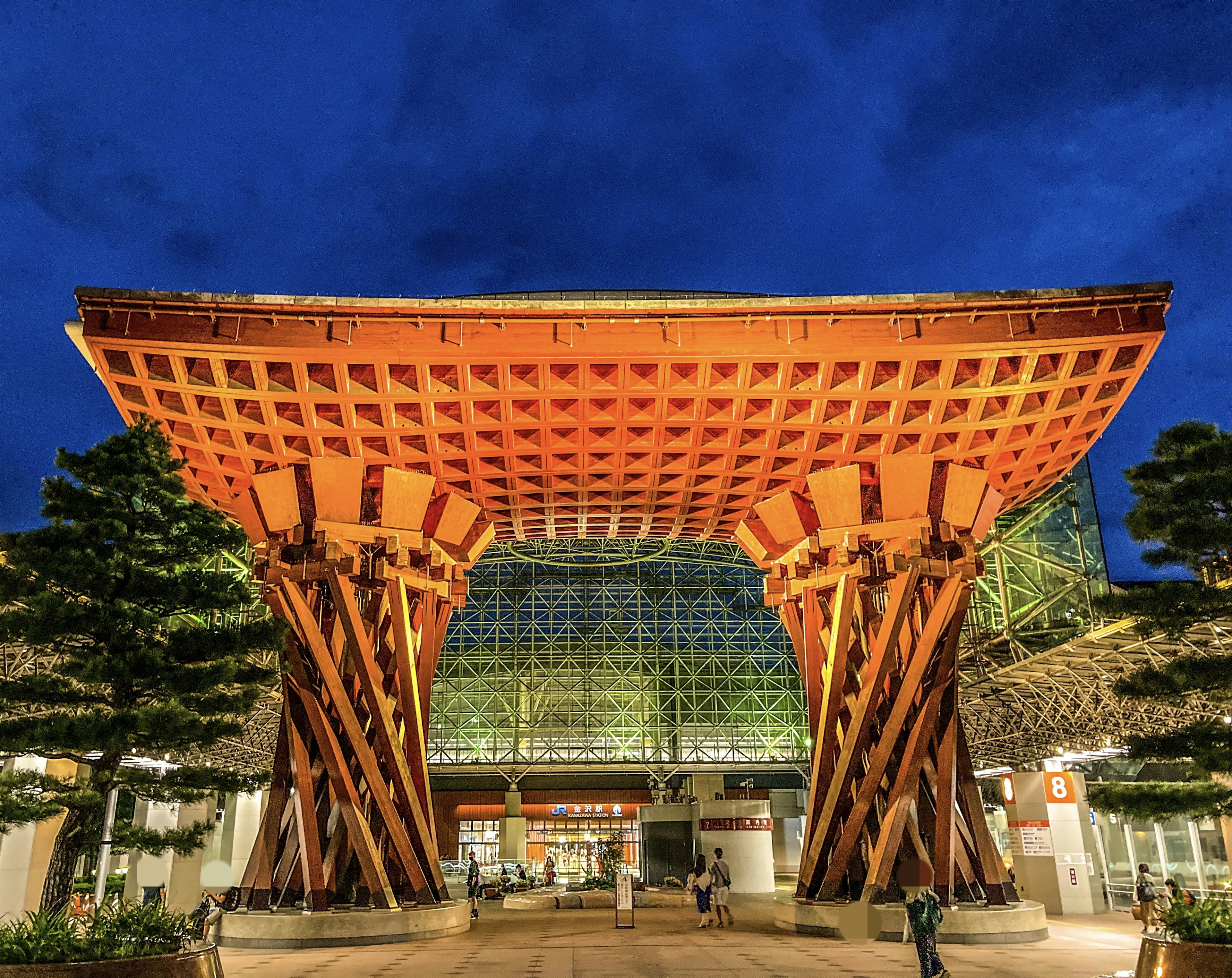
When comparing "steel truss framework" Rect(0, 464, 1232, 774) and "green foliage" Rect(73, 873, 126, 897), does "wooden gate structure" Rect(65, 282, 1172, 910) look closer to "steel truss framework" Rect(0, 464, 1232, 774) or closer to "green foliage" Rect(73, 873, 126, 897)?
"green foliage" Rect(73, 873, 126, 897)

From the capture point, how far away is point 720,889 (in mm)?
19812

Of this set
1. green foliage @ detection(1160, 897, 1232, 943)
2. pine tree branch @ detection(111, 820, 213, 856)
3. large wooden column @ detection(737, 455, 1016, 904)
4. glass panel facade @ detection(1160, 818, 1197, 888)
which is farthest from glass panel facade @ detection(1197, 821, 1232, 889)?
pine tree branch @ detection(111, 820, 213, 856)

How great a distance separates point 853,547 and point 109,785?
12827mm

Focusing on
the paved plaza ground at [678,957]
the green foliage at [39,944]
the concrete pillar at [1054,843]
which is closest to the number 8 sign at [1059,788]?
the concrete pillar at [1054,843]

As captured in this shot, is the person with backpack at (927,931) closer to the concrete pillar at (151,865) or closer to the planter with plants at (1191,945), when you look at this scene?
the planter with plants at (1191,945)

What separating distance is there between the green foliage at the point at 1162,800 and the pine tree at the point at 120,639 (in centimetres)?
1211

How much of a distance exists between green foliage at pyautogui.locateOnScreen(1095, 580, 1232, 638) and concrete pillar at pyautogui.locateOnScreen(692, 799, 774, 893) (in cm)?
Result: 1942

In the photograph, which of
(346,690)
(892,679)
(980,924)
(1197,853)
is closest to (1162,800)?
(980,924)

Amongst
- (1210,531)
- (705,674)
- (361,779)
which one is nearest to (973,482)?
(1210,531)

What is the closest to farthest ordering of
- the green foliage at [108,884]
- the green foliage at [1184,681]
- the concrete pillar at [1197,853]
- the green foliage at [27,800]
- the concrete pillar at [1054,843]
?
1. the green foliage at [27,800]
2. the green foliage at [1184,681]
3. the concrete pillar at [1054,843]
4. the green foliage at [108,884]
5. the concrete pillar at [1197,853]

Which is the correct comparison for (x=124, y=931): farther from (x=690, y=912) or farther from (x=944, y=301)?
(x=690, y=912)

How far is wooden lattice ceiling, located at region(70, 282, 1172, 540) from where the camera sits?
54.6ft

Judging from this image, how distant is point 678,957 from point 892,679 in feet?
23.0

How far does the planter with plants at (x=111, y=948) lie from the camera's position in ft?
26.9
